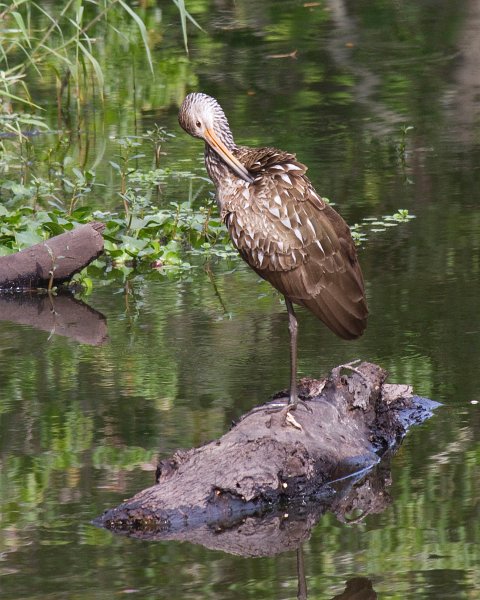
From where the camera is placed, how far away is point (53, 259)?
949 centimetres

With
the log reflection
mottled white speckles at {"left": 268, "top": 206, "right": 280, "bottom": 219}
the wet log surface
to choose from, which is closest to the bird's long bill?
mottled white speckles at {"left": 268, "top": 206, "right": 280, "bottom": 219}

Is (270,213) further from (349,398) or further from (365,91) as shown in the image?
(365,91)

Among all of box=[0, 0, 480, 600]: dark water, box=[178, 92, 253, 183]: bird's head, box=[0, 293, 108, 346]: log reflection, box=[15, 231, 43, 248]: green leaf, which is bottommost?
box=[0, 293, 108, 346]: log reflection

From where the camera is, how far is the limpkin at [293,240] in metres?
6.85

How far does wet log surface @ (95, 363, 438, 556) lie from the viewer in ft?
19.9

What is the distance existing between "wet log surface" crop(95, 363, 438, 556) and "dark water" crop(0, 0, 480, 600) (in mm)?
105

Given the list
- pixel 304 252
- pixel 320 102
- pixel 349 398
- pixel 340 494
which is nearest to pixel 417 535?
pixel 340 494

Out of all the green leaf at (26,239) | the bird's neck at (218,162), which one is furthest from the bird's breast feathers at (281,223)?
the green leaf at (26,239)

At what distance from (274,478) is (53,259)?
11.8ft

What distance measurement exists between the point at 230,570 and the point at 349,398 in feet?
4.48

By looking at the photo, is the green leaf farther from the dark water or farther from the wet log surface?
the wet log surface

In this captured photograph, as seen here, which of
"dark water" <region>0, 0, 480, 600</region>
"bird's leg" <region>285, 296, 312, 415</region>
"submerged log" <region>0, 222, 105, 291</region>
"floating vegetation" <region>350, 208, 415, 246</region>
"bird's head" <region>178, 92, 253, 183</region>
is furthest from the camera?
"floating vegetation" <region>350, 208, 415, 246</region>

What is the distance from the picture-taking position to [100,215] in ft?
35.0

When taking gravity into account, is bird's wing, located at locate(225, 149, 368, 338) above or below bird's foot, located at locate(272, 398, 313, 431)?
above
